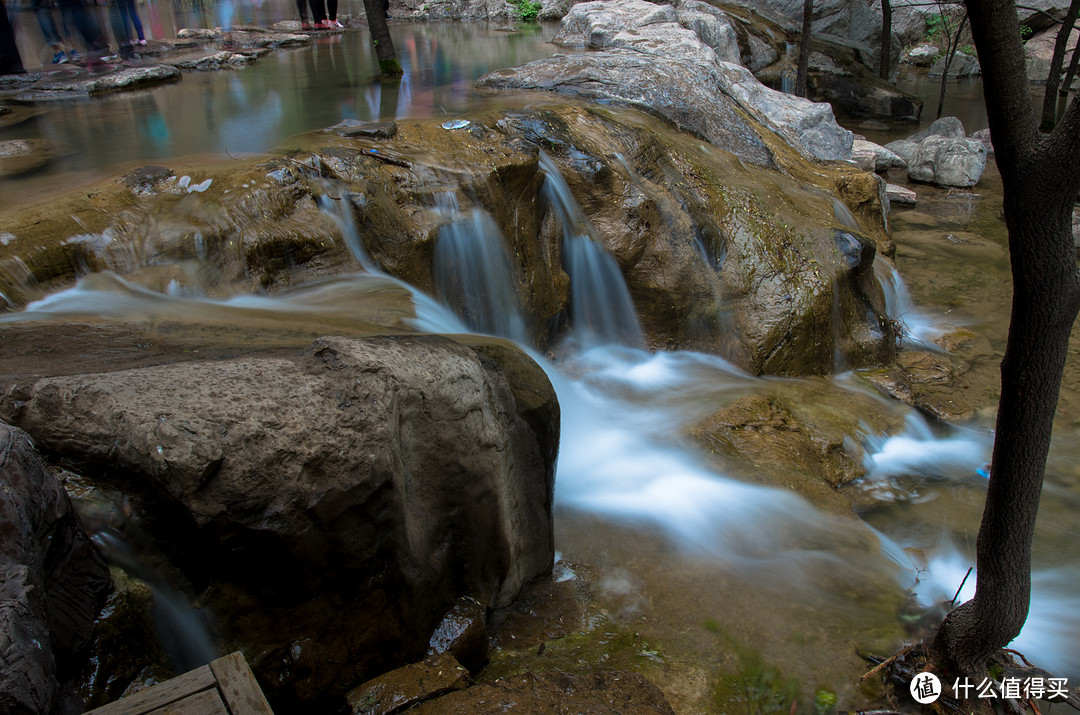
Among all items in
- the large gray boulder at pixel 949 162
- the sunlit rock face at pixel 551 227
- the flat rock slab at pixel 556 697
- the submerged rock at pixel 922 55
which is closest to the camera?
the flat rock slab at pixel 556 697

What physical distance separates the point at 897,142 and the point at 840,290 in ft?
29.3

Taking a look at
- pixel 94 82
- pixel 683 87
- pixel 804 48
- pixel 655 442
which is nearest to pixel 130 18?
pixel 94 82

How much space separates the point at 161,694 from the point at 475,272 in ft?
13.4

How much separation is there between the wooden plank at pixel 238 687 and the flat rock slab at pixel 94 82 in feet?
33.9

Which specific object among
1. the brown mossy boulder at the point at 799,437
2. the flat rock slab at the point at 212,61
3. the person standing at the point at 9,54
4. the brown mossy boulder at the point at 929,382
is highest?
the person standing at the point at 9,54

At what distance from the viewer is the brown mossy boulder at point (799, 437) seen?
199 inches

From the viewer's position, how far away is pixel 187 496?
2547 mm

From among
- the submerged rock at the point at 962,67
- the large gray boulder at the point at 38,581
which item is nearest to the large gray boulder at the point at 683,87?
the large gray boulder at the point at 38,581

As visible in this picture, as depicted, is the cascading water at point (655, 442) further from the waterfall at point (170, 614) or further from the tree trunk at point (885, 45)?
the tree trunk at point (885, 45)

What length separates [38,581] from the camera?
2.12 meters

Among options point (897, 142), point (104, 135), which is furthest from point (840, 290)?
point (897, 142)

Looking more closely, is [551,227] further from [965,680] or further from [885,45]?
[885,45]

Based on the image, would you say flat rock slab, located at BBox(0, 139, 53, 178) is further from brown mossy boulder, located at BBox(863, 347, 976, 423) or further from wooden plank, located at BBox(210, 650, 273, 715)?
A: brown mossy boulder, located at BBox(863, 347, 976, 423)

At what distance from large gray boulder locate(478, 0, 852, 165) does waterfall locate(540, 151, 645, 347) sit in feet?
7.50
